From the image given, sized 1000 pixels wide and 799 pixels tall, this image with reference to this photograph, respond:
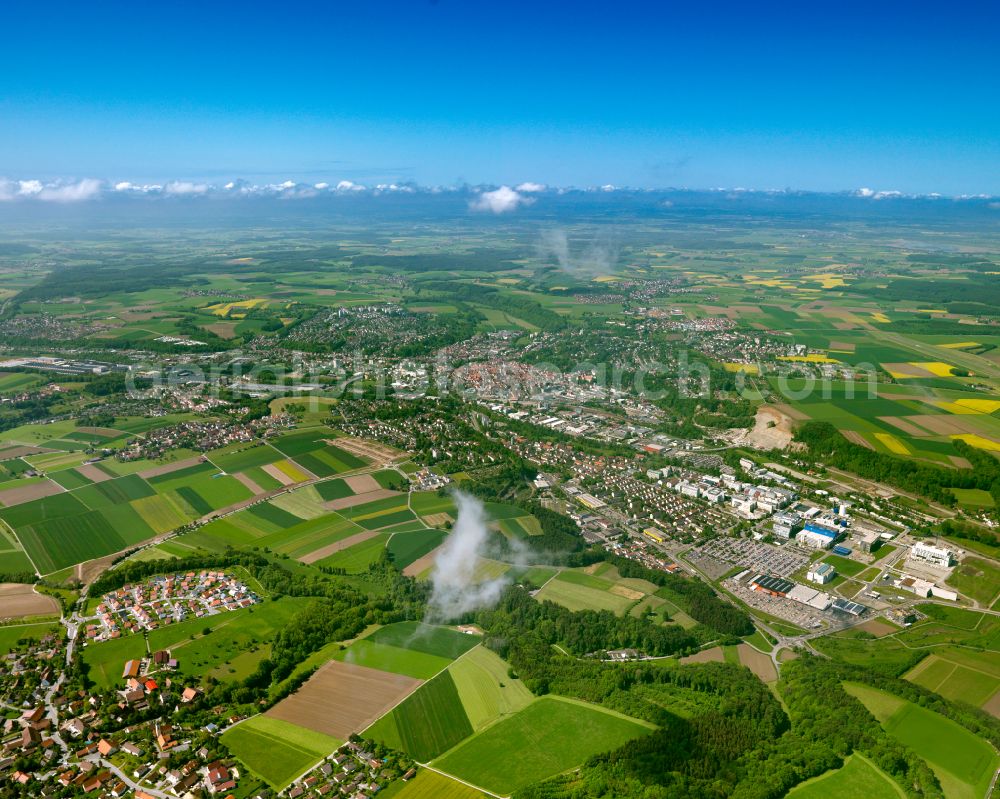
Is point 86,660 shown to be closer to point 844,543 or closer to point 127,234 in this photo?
point 844,543

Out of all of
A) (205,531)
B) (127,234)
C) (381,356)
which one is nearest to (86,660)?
(205,531)

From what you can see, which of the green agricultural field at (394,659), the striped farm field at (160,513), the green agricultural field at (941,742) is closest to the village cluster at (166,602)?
the striped farm field at (160,513)

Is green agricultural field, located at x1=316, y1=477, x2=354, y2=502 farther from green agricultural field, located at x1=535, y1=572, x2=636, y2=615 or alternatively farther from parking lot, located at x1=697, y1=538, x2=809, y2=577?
parking lot, located at x1=697, y1=538, x2=809, y2=577

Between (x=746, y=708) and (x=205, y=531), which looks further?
(x=205, y=531)

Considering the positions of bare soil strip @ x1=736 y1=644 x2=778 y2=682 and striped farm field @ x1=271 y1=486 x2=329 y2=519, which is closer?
bare soil strip @ x1=736 y1=644 x2=778 y2=682

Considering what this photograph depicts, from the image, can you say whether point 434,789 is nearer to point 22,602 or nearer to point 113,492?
point 22,602

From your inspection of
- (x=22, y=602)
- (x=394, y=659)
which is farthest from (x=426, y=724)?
(x=22, y=602)

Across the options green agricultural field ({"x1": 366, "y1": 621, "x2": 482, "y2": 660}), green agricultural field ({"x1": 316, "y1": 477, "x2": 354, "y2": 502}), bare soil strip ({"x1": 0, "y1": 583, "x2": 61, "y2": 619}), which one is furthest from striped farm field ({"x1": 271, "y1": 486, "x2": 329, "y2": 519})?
bare soil strip ({"x1": 0, "y1": 583, "x2": 61, "y2": 619})
